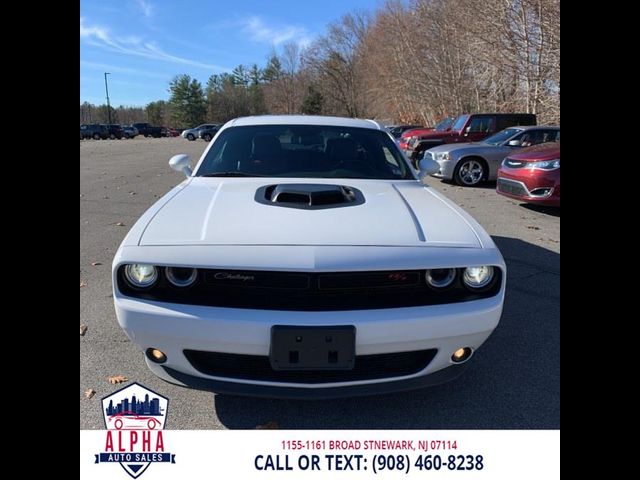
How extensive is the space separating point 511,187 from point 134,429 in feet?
23.8

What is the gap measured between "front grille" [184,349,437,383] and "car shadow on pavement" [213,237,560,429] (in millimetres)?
397

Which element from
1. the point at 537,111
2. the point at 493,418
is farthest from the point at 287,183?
the point at 537,111

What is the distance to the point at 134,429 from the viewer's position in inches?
82.6

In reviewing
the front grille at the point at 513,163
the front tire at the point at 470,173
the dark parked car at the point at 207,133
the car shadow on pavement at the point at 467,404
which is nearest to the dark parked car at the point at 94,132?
the dark parked car at the point at 207,133

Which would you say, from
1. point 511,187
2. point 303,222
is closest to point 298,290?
point 303,222

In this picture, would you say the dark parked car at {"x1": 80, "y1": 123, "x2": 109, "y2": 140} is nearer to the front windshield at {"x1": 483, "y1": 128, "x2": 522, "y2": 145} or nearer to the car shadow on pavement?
the front windshield at {"x1": 483, "y1": 128, "x2": 522, "y2": 145}

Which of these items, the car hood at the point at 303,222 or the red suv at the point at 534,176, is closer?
the car hood at the point at 303,222

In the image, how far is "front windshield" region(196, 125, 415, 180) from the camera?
10.4 ft

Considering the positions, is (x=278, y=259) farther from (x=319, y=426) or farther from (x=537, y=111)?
(x=537, y=111)

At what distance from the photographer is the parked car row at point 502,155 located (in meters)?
6.96

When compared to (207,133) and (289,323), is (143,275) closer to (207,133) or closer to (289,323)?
(289,323)

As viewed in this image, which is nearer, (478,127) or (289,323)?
(289,323)

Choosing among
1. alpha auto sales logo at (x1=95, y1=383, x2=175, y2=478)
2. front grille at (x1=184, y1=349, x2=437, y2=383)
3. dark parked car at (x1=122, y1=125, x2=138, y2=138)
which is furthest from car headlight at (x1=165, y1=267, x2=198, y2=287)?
dark parked car at (x1=122, y1=125, x2=138, y2=138)

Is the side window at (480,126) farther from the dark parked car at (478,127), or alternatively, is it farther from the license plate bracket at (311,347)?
the license plate bracket at (311,347)
